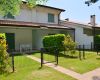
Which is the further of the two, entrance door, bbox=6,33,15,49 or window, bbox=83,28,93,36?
window, bbox=83,28,93,36

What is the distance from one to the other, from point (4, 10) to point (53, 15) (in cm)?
1534

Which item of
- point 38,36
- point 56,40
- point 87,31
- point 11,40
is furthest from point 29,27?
point 87,31

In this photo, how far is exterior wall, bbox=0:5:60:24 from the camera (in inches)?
1134

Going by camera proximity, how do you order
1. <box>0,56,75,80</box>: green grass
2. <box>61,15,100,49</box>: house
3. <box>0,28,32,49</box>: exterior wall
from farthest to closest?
<box>61,15,100,49</box>: house < <box>0,28,32,49</box>: exterior wall < <box>0,56,75,80</box>: green grass

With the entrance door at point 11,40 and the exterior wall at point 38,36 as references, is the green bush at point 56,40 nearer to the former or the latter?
the exterior wall at point 38,36

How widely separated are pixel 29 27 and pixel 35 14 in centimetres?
596

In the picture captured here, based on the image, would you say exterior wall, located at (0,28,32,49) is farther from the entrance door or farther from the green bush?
the green bush

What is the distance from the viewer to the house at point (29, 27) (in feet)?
83.0

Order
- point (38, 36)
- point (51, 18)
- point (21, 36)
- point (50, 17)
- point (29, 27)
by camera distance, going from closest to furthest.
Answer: point (29, 27) < point (21, 36) < point (38, 36) < point (50, 17) < point (51, 18)

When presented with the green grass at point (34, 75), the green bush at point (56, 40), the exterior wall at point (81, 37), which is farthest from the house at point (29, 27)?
the green grass at point (34, 75)

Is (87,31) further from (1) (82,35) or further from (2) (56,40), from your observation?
(2) (56,40)

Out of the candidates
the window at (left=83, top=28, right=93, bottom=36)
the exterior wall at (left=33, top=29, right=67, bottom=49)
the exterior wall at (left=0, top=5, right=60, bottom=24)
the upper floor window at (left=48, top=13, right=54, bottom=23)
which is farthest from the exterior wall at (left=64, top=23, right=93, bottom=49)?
the exterior wall at (left=33, top=29, right=67, bottom=49)

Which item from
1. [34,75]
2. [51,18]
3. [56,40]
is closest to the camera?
[34,75]

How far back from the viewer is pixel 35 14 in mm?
30750
